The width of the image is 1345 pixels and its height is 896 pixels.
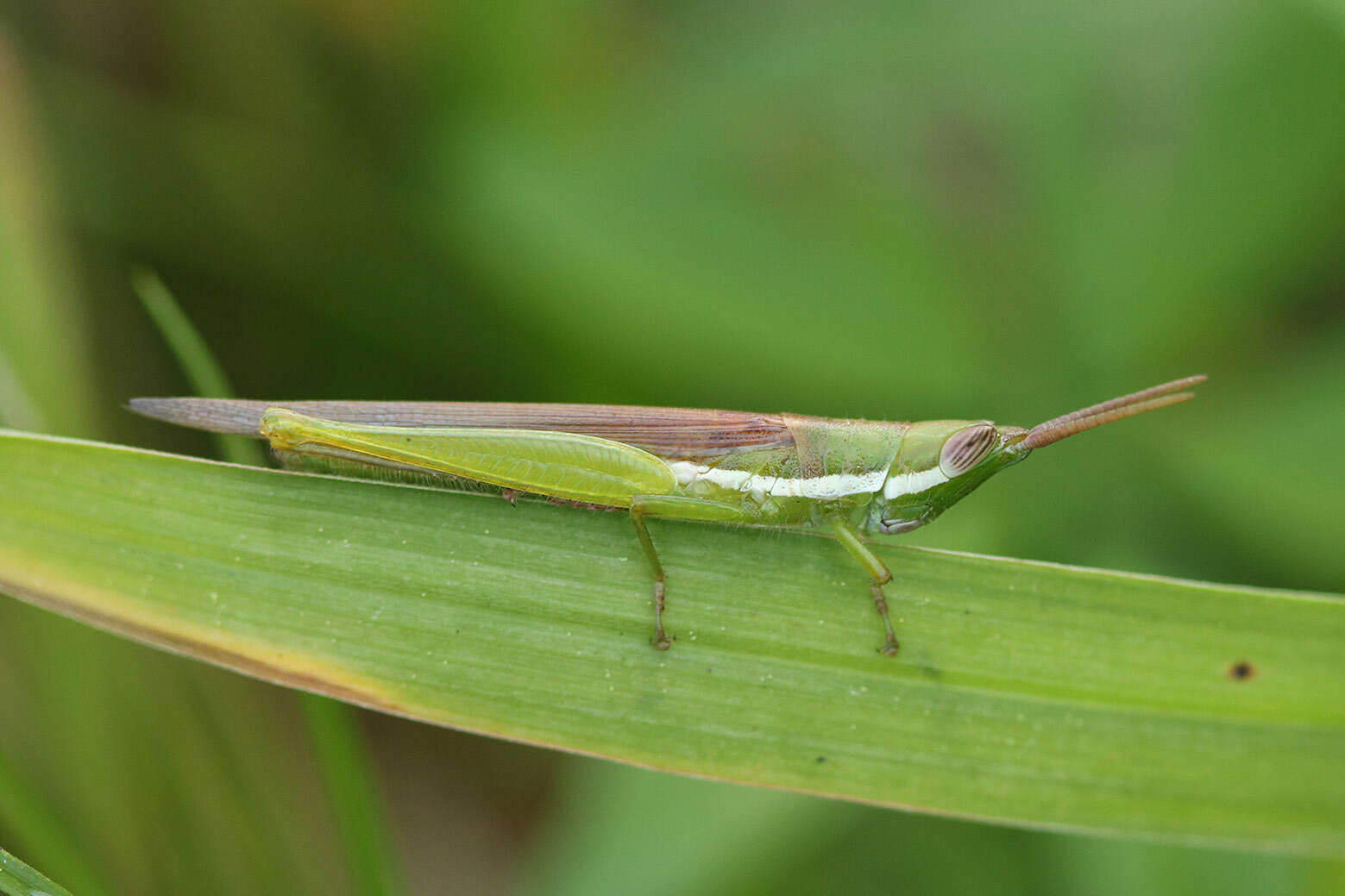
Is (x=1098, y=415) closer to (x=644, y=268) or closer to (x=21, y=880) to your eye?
(x=644, y=268)

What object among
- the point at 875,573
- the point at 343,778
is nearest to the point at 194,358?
the point at 343,778

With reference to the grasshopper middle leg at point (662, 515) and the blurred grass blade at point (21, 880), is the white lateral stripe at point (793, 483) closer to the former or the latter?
the grasshopper middle leg at point (662, 515)

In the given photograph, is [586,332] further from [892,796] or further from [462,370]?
[892,796]

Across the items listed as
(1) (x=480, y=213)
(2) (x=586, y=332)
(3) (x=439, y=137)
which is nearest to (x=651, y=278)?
(2) (x=586, y=332)

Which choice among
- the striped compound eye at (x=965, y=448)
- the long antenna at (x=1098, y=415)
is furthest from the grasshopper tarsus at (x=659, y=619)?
the long antenna at (x=1098, y=415)

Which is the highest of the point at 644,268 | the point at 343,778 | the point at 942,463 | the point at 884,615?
the point at 644,268

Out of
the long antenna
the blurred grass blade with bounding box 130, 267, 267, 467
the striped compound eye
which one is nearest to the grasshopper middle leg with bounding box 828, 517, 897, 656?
the striped compound eye
